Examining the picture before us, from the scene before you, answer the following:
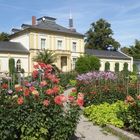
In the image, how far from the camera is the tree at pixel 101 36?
68375 mm

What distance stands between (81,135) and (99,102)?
12.4ft

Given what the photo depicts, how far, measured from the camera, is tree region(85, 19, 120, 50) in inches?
2692

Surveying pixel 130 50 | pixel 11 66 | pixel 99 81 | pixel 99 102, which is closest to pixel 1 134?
pixel 99 102

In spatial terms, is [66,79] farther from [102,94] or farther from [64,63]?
[64,63]

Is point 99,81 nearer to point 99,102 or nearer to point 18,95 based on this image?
point 99,102

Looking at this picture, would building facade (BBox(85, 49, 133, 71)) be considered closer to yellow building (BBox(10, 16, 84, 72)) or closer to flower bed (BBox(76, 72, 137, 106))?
yellow building (BBox(10, 16, 84, 72))

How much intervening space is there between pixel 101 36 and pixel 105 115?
60.3 metres

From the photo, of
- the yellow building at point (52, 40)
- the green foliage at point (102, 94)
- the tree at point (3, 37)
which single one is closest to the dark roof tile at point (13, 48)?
the yellow building at point (52, 40)

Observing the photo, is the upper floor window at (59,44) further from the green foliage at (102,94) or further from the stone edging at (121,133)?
the stone edging at (121,133)

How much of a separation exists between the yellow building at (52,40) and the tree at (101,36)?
18061 mm

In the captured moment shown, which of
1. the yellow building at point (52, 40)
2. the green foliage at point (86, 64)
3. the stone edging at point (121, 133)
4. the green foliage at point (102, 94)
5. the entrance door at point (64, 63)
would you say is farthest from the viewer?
the entrance door at point (64, 63)

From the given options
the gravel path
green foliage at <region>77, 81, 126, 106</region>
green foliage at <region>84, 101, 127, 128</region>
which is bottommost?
the gravel path

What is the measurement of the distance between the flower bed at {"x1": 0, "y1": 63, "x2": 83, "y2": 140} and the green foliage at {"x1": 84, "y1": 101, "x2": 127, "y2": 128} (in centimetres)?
256

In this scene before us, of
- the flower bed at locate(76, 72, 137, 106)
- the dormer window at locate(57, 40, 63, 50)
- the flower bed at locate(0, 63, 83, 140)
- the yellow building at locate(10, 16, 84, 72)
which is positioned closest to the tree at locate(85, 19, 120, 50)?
the yellow building at locate(10, 16, 84, 72)
